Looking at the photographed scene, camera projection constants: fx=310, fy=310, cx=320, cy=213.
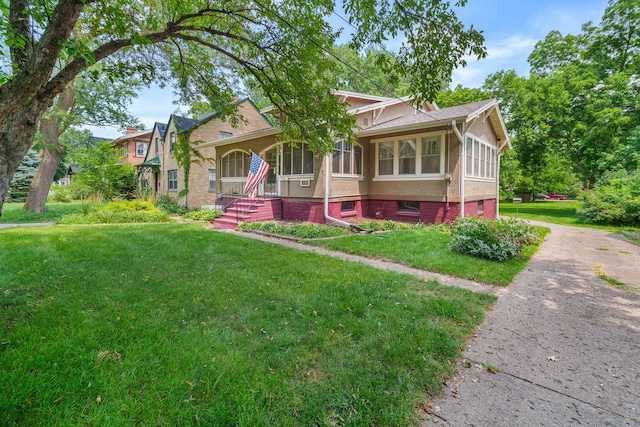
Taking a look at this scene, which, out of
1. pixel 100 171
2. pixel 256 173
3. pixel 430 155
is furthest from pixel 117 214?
pixel 430 155

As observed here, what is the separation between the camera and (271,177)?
Result: 1433 centimetres

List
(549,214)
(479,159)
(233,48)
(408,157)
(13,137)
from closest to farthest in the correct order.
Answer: (13,137) → (233,48) → (408,157) → (479,159) → (549,214)

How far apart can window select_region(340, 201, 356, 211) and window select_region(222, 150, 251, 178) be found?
581 centimetres

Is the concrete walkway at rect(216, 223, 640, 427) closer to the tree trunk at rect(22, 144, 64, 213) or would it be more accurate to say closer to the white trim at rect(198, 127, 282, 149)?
the white trim at rect(198, 127, 282, 149)

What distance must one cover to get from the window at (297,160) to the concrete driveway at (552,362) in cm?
859

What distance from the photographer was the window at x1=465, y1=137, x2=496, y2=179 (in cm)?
1192

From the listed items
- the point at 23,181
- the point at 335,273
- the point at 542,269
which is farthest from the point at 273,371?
the point at 23,181

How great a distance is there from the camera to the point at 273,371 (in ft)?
8.40

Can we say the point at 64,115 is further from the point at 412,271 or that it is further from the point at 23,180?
the point at 412,271

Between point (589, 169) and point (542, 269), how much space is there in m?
16.9

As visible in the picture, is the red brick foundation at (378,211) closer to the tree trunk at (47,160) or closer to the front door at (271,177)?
the front door at (271,177)

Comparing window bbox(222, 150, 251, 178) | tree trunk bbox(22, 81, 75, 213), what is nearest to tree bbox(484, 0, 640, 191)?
window bbox(222, 150, 251, 178)

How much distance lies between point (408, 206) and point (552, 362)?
9.58 metres

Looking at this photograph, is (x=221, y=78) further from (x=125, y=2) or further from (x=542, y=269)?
(x=542, y=269)
